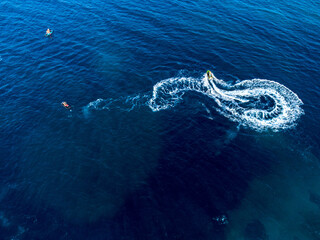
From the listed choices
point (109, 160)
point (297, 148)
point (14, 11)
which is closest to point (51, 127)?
point (109, 160)

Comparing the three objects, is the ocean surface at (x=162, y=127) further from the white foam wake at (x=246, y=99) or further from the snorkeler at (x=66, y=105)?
the snorkeler at (x=66, y=105)

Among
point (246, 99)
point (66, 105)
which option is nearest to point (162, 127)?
point (246, 99)

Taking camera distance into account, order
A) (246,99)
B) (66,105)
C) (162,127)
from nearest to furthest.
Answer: (162,127) → (66,105) → (246,99)

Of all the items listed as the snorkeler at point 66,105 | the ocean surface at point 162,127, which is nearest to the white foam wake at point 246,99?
the ocean surface at point 162,127

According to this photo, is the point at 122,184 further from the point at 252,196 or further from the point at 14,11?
the point at 14,11

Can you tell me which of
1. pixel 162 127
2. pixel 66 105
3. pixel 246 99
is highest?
pixel 246 99

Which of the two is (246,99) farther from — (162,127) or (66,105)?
(66,105)
